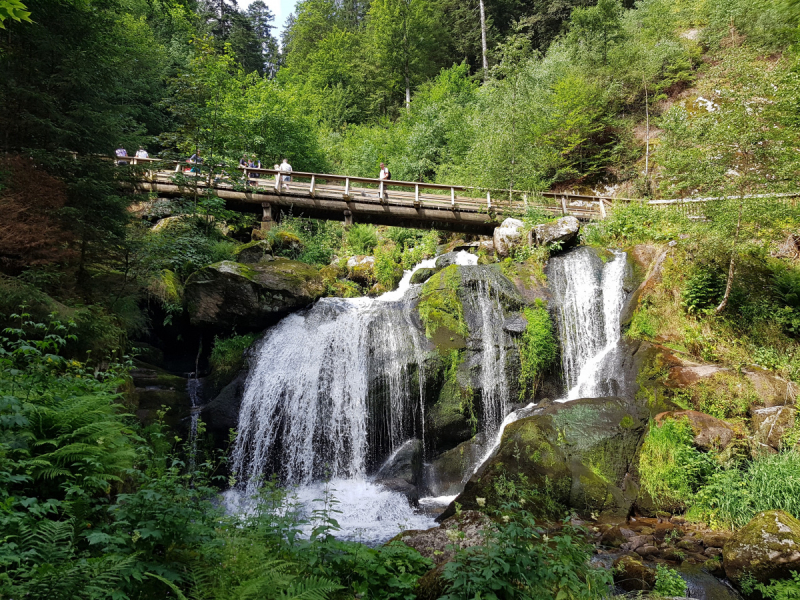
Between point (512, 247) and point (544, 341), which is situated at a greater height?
point (512, 247)

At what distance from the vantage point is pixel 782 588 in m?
4.94

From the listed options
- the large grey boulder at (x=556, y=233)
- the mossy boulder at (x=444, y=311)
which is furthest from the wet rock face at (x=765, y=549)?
the large grey boulder at (x=556, y=233)

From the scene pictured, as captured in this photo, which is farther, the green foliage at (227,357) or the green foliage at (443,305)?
the green foliage at (227,357)

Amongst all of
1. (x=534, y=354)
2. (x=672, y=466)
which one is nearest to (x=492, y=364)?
(x=534, y=354)

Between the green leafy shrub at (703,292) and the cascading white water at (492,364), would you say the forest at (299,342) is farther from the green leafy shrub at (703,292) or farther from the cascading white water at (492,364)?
the cascading white water at (492,364)

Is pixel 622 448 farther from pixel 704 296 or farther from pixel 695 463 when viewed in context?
pixel 704 296

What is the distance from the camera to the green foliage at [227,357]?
11.7 m

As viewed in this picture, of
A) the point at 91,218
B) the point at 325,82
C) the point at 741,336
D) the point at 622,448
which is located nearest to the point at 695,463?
the point at 622,448

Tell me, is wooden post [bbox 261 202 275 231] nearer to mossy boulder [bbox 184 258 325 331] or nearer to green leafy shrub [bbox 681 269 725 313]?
mossy boulder [bbox 184 258 325 331]

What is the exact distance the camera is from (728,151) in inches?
363

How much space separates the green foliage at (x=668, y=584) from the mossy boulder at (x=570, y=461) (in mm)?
2290

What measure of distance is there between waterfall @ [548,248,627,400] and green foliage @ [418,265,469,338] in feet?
8.51

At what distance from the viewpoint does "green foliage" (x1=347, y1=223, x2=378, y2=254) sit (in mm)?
17812

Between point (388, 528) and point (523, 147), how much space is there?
15.1m
